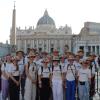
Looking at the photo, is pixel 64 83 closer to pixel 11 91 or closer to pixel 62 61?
pixel 62 61

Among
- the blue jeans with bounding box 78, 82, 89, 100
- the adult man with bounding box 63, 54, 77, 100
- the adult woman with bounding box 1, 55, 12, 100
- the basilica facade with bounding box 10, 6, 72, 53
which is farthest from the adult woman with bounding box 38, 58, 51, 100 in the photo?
the basilica facade with bounding box 10, 6, 72, 53

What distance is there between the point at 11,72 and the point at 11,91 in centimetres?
51

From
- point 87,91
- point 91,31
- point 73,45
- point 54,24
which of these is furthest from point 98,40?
point 87,91

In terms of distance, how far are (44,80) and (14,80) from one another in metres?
0.76

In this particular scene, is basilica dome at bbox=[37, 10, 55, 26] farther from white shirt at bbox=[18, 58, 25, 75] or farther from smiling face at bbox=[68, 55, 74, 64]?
smiling face at bbox=[68, 55, 74, 64]

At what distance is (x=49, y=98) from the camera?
412 inches

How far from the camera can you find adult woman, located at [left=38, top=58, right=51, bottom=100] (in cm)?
1015

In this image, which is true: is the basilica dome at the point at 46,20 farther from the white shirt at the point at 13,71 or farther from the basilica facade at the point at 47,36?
the white shirt at the point at 13,71

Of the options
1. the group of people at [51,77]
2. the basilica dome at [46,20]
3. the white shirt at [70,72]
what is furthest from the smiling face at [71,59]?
the basilica dome at [46,20]

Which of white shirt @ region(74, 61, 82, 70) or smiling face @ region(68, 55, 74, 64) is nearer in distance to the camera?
smiling face @ region(68, 55, 74, 64)

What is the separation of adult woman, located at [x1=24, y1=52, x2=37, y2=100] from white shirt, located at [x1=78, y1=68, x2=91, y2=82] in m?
1.11

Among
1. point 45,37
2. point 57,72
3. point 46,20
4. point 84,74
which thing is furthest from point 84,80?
point 46,20

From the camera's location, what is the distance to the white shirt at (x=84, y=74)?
10.1m

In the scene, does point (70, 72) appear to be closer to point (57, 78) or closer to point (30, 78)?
point (57, 78)
